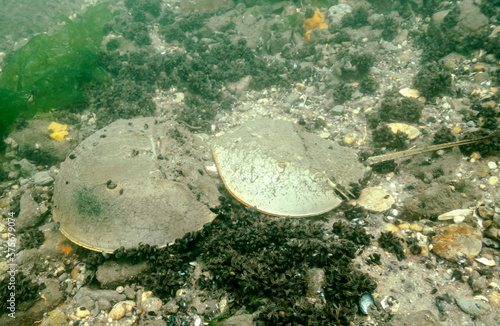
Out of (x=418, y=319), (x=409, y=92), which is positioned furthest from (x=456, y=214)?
(x=409, y=92)

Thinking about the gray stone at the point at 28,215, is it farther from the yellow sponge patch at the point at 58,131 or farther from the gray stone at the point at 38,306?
the yellow sponge patch at the point at 58,131

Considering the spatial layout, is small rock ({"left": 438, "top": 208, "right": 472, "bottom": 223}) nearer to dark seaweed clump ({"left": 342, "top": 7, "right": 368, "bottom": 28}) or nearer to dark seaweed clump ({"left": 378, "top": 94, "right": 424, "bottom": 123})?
dark seaweed clump ({"left": 378, "top": 94, "right": 424, "bottom": 123})

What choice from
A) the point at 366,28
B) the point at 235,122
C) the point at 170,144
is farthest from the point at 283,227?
the point at 366,28

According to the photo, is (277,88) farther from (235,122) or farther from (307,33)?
(307,33)

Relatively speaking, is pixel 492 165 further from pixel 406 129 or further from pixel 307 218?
pixel 307 218

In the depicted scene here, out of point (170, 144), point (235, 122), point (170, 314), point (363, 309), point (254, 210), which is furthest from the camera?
point (235, 122)

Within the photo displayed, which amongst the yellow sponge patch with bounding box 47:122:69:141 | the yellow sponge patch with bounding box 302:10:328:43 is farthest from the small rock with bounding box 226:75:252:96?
the yellow sponge patch with bounding box 47:122:69:141
